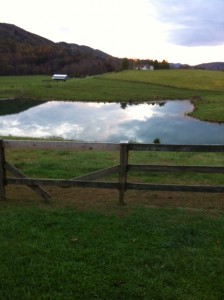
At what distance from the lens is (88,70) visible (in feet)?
630

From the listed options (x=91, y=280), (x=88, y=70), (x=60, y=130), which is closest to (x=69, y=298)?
(x=91, y=280)

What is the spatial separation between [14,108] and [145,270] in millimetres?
58535

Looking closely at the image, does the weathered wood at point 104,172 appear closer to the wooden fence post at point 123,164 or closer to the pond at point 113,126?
the wooden fence post at point 123,164

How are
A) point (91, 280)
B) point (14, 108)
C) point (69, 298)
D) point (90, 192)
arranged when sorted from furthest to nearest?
point (14, 108) → point (90, 192) → point (91, 280) → point (69, 298)

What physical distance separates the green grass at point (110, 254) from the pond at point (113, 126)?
24679 mm

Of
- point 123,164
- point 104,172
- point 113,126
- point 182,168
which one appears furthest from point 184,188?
point 113,126

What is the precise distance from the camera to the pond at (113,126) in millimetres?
36531

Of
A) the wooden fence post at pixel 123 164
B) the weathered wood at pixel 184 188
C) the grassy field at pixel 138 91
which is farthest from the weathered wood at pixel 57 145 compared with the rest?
the grassy field at pixel 138 91

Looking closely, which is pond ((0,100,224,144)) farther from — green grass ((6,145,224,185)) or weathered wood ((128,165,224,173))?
weathered wood ((128,165,224,173))

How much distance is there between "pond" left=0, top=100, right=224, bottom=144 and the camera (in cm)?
3653

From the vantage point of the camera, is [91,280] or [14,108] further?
[14,108]

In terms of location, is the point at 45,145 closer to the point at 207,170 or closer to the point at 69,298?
the point at 207,170

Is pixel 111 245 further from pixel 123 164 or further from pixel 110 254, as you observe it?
pixel 123 164

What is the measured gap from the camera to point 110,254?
689 centimetres
